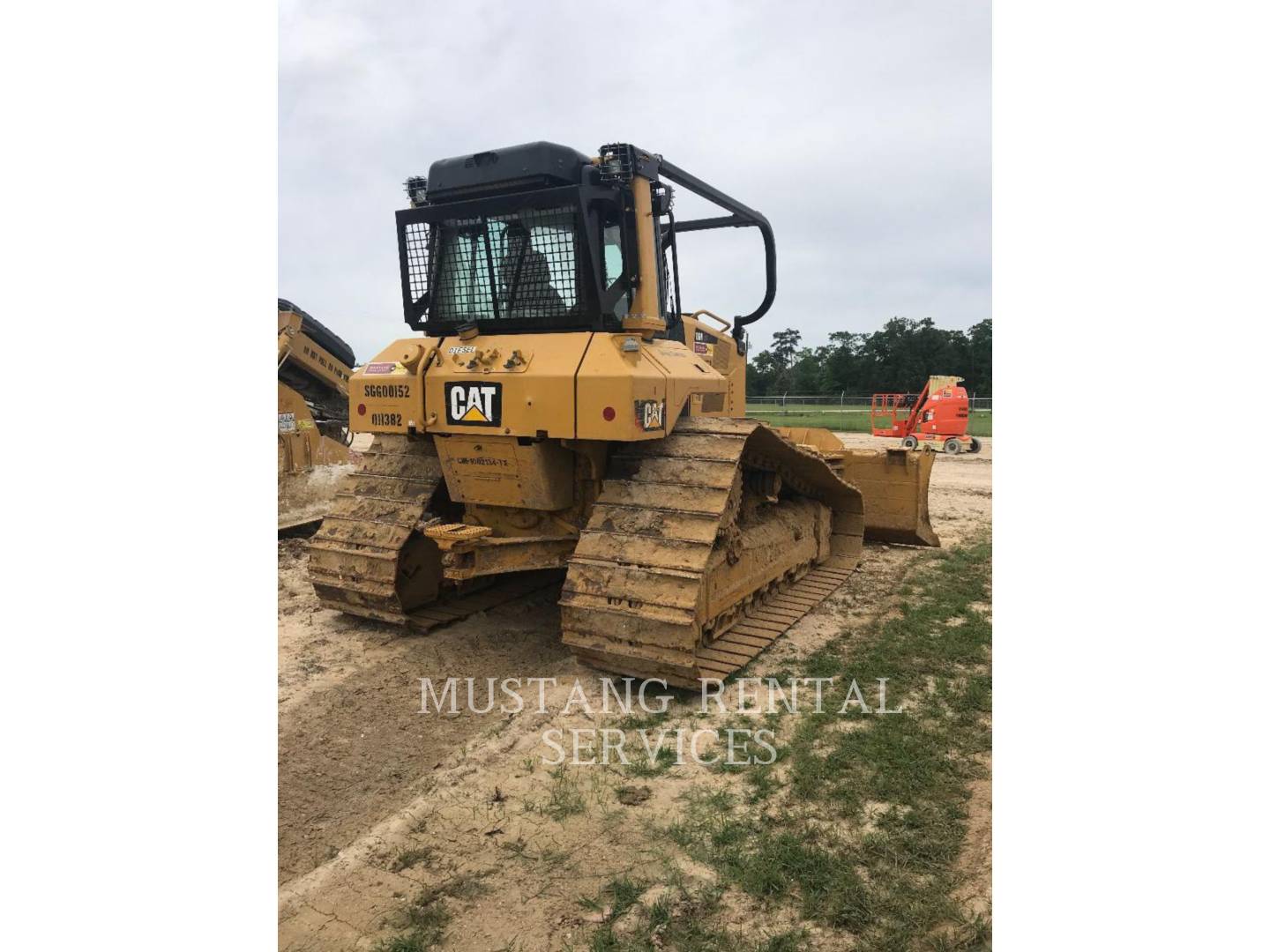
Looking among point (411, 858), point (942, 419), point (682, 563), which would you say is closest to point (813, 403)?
point (942, 419)

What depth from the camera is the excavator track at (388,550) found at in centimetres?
511

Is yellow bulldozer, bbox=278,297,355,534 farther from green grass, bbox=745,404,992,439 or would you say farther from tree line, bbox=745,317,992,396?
green grass, bbox=745,404,992,439

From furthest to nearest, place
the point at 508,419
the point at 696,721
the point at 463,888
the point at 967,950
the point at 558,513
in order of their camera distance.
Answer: the point at 558,513 → the point at 508,419 → the point at 696,721 → the point at 463,888 → the point at 967,950

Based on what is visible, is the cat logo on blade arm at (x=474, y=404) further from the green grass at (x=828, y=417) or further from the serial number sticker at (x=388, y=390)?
the green grass at (x=828, y=417)

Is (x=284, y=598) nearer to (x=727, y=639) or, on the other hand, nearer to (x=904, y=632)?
(x=727, y=639)

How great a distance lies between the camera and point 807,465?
597cm

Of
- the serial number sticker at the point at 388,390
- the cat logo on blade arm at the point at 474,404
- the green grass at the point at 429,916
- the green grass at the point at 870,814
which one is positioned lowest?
the green grass at the point at 429,916

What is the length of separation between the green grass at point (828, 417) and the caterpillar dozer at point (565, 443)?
59.6 feet

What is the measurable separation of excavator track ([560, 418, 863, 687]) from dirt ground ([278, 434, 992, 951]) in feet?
1.04

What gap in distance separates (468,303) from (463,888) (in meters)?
3.58

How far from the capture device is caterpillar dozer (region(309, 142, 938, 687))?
13.9 feet

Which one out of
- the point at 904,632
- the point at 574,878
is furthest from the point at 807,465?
the point at 574,878

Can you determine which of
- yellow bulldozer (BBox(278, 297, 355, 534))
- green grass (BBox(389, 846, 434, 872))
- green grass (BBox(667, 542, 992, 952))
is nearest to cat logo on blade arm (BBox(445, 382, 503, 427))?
green grass (BBox(667, 542, 992, 952))

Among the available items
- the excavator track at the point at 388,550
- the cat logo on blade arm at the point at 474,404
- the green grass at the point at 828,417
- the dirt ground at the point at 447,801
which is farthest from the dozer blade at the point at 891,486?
the green grass at the point at 828,417
